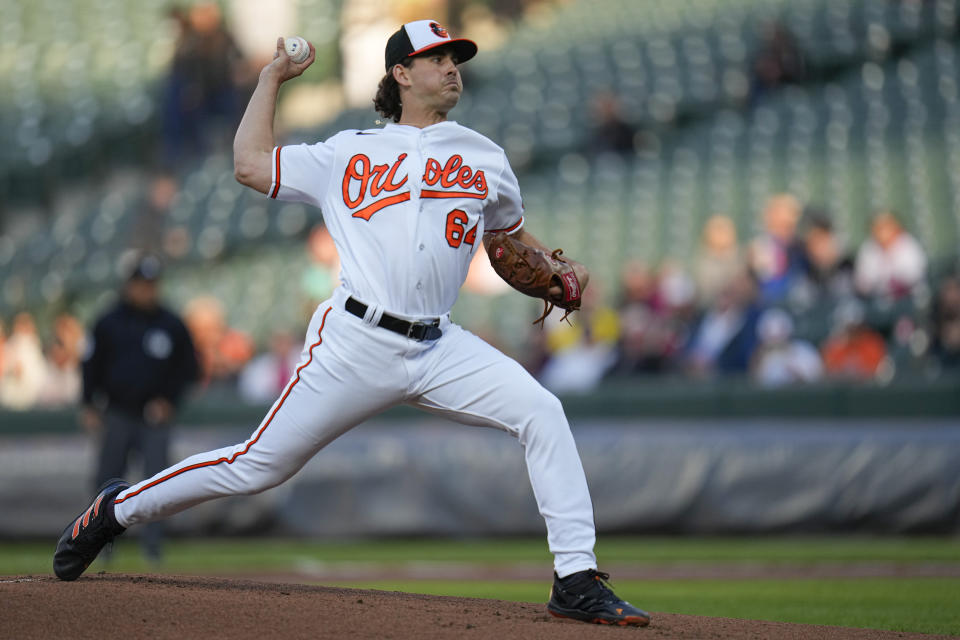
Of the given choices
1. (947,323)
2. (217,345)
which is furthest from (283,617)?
(217,345)

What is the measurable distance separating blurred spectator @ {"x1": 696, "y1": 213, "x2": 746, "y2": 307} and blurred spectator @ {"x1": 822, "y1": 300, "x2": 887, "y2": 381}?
1.43m

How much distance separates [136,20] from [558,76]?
22.8ft

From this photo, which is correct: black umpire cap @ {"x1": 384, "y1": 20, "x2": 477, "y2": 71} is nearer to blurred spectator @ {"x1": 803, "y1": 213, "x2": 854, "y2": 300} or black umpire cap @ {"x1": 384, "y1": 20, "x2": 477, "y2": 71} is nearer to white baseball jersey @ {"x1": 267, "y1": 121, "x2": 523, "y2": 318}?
white baseball jersey @ {"x1": 267, "y1": 121, "x2": 523, "y2": 318}

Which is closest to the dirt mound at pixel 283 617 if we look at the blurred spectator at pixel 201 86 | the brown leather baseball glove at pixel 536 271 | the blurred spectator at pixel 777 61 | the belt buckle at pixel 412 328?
the belt buckle at pixel 412 328

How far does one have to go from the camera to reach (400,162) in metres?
4.05

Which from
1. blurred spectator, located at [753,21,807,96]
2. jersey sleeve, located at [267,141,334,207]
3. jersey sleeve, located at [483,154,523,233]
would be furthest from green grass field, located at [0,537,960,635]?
blurred spectator, located at [753,21,807,96]

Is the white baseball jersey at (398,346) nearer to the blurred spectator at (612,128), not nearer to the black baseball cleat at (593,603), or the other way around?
the black baseball cleat at (593,603)

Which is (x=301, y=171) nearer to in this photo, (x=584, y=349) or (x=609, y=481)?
(x=609, y=481)

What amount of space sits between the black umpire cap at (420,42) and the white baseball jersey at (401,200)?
24 centimetres

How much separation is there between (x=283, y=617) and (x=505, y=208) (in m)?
1.51

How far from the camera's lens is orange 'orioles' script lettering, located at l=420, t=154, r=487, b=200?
13.2ft

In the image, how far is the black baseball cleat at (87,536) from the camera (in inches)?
170

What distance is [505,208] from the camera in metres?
4.32

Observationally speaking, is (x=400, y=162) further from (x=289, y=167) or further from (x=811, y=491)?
(x=811, y=491)
